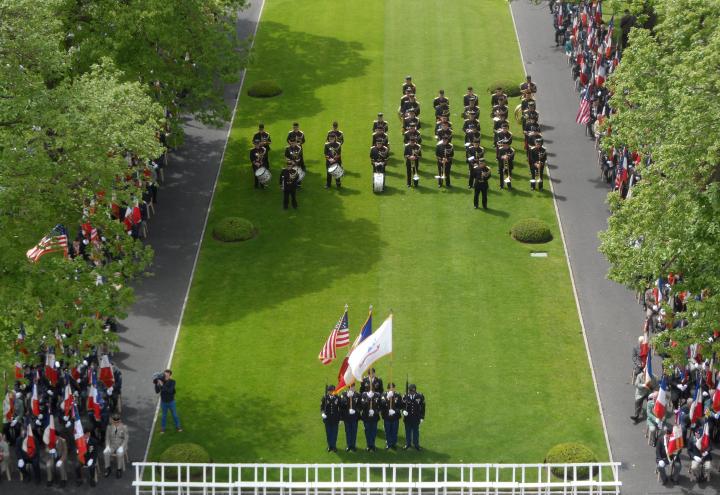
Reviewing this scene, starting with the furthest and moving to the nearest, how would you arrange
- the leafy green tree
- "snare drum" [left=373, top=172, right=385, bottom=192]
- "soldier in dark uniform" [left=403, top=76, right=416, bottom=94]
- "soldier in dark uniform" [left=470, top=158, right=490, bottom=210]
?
"soldier in dark uniform" [left=403, top=76, right=416, bottom=94], "snare drum" [left=373, top=172, right=385, bottom=192], "soldier in dark uniform" [left=470, top=158, right=490, bottom=210], the leafy green tree

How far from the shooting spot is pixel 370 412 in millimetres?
43312

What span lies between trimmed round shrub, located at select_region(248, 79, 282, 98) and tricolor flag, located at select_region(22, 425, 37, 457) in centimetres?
2856

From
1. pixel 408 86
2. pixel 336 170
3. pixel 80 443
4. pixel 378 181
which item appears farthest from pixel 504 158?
pixel 80 443

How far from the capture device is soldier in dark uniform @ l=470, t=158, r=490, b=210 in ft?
184

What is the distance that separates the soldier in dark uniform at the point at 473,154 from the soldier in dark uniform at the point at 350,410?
1633 centimetres

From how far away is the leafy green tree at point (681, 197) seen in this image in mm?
40938

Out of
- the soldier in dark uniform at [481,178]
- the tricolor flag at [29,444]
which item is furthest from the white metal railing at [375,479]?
the soldier in dark uniform at [481,178]

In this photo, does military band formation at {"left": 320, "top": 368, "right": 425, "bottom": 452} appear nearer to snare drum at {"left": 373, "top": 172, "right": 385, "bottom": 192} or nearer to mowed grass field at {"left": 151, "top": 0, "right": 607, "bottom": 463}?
mowed grass field at {"left": 151, "top": 0, "right": 607, "bottom": 463}

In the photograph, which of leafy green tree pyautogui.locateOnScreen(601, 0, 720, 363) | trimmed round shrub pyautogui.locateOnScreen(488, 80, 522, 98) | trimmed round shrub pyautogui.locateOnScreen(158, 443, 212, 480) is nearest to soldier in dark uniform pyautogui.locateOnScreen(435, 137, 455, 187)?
trimmed round shrub pyautogui.locateOnScreen(488, 80, 522, 98)

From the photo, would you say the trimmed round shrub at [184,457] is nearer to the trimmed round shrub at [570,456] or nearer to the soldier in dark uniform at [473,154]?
the trimmed round shrub at [570,456]

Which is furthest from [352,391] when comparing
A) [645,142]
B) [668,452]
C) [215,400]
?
[645,142]

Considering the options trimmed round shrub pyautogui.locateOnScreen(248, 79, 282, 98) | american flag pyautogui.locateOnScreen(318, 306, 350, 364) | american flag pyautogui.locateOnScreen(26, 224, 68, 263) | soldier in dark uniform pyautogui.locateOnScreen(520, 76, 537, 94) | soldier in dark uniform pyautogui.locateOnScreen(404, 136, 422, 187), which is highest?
american flag pyautogui.locateOnScreen(26, 224, 68, 263)

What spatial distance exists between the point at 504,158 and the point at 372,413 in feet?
59.5

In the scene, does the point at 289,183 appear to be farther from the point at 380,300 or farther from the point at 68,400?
the point at 68,400
